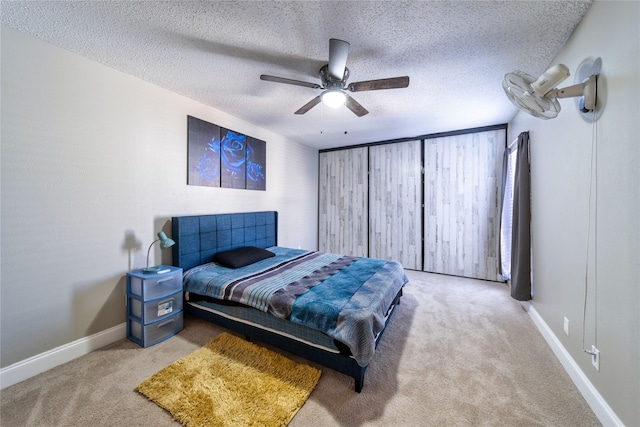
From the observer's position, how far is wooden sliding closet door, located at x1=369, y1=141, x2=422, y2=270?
4473 millimetres

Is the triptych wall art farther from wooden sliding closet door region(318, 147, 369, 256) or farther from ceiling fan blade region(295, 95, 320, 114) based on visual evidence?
wooden sliding closet door region(318, 147, 369, 256)

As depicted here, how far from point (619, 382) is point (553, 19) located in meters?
2.34

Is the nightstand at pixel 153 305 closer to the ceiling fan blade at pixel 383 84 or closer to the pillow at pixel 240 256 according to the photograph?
the pillow at pixel 240 256

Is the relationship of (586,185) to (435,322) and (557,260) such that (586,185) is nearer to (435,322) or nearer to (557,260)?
(557,260)

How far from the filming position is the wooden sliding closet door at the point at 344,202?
5032 mm

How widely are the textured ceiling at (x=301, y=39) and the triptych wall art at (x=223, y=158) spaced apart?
461 mm

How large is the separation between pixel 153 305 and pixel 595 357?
340 cm

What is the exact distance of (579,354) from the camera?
1.65 m

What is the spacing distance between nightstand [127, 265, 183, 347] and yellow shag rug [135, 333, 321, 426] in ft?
1.63

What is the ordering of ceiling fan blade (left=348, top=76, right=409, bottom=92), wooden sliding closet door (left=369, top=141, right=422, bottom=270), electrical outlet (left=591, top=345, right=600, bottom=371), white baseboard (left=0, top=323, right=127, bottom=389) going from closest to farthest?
electrical outlet (left=591, top=345, right=600, bottom=371) → white baseboard (left=0, top=323, right=127, bottom=389) → ceiling fan blade (left=348, top=76, right=409, bottom=92) → wooden sliding closet door (left=369, top=141, right=422, bottom=270)

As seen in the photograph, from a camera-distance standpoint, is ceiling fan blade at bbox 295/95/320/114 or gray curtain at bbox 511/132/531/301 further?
gray curtain at bbox 511/132/531/301

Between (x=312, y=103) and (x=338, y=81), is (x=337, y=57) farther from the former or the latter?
(x=312, y=103)

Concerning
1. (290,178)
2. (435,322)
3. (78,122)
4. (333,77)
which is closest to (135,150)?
(78,122)

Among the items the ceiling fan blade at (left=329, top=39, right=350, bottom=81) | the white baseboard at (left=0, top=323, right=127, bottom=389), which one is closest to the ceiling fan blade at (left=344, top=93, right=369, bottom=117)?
the ceiling fan blade at (left=329, top=39, right=350, bottom=81)
